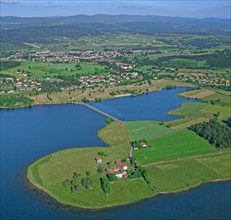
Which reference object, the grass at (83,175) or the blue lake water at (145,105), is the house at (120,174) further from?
the blue lake water at (145,105)

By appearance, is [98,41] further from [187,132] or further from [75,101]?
[187,132]

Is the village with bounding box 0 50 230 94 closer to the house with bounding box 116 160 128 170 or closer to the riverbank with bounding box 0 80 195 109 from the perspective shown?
the riverbank with bounding box 0 80 195 109

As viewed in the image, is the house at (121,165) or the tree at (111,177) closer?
the tree at (111,177)

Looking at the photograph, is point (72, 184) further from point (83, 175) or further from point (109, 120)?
point (109, 120)

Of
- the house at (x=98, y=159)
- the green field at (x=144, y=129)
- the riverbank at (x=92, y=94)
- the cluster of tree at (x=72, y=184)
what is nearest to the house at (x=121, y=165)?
the house at (x=98, y=159)

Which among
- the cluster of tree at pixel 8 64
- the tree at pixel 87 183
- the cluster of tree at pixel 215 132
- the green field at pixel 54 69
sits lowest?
the green field at pixel 54 69

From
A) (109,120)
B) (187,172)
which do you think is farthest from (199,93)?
(187,172)

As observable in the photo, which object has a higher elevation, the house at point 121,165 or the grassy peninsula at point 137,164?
the house at point 121,165
